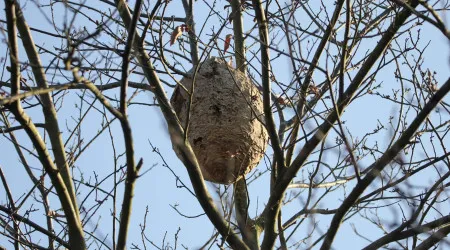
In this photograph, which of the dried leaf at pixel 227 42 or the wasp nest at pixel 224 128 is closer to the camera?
the wasp nest at pixel 224 128

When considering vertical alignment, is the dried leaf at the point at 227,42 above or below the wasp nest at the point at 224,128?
above

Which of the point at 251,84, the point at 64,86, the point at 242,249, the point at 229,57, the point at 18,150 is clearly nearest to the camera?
the point at 64,86

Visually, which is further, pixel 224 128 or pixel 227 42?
pixel 227 42

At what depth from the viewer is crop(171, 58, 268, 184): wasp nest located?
4.46 metres

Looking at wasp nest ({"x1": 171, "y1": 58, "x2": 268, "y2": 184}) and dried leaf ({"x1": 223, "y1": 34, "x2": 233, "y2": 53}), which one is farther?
dried leaf ({"x1": 223, "y1": 34, "x2": 233, "y2": 53})

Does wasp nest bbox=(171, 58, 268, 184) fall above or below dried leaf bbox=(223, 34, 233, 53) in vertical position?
below

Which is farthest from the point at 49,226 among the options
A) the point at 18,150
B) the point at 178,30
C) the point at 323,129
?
the point at 323,129

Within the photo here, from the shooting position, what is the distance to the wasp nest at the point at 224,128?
446cm

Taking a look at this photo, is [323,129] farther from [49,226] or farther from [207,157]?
[49,226]

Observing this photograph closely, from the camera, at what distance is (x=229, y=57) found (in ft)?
17.0

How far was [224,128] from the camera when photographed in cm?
446

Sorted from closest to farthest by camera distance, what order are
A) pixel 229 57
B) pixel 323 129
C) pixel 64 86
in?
pixel 64 86
pixel 323 129
pixel 229 57

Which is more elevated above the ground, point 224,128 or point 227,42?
point 227,42

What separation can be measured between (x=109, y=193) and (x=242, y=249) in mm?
800
